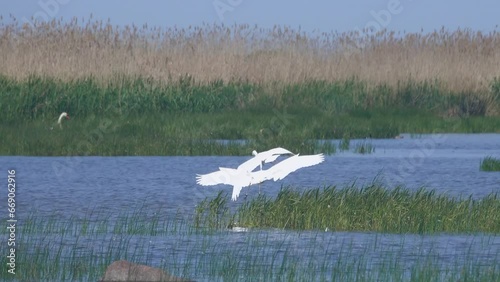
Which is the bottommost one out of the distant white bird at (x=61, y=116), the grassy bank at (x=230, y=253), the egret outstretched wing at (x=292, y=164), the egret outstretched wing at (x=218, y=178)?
the grassy bank at (x=230, y=253)

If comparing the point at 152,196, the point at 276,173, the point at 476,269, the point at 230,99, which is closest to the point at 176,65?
the point at 230,99

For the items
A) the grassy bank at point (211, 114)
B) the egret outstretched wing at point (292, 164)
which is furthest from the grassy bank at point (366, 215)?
the grassy bank at point (211, 114)

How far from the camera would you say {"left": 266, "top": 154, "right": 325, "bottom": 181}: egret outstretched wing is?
10508 millimetres

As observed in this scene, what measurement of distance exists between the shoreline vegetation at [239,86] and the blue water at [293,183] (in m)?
1.67

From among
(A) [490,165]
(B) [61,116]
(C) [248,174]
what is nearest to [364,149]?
(A) [490,165]

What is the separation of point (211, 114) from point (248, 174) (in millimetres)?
13166

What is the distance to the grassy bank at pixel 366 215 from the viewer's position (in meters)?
11.0

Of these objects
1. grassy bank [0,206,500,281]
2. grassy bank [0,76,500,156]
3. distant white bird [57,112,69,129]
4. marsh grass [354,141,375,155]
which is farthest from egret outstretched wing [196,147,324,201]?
distant white bird [57,112,69,129]

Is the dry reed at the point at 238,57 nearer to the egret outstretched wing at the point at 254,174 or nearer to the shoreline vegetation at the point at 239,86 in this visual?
the shoreline vegetation at the point at 239,86

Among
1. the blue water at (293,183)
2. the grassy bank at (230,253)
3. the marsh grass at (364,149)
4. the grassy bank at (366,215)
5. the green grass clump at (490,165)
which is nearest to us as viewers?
the grassy bank at (230,253)

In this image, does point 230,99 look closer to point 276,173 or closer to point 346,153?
point 346,153

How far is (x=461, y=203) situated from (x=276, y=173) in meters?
1.93

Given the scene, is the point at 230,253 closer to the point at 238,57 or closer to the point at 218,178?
the point at 218,178

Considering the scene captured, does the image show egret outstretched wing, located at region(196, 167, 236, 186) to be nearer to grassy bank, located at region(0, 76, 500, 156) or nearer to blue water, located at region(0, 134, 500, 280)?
blue water, located at region(0, 134, 500, 280)
